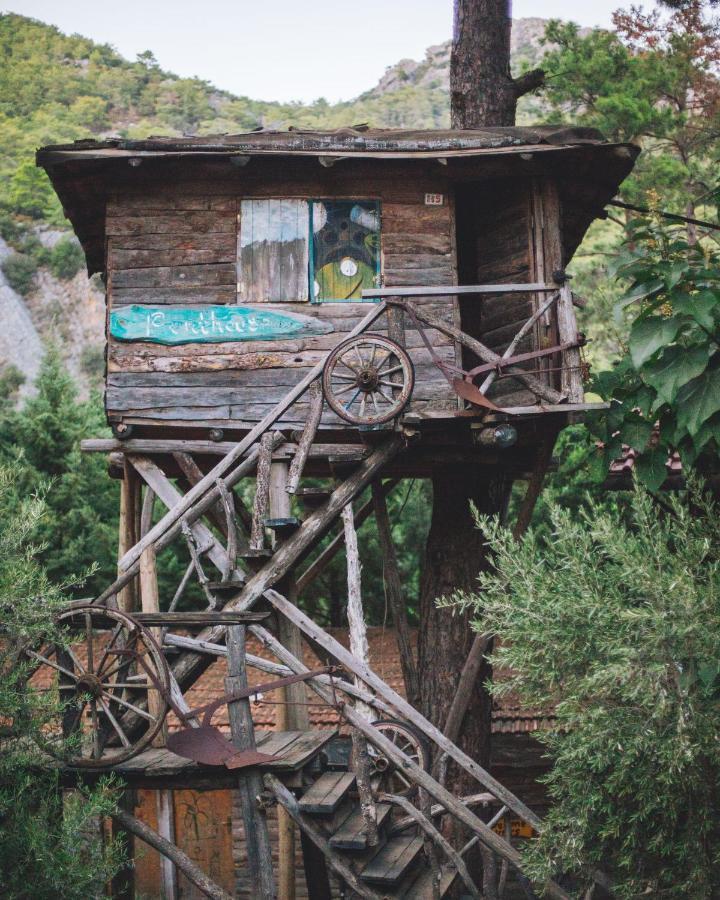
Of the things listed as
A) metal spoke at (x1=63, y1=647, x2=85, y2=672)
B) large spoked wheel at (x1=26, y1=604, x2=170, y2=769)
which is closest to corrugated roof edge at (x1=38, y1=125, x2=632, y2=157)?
large spoked wheel at (x1=26, y1=604, x2=170, y2=769)

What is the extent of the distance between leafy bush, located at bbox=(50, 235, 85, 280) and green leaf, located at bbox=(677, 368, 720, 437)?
3822cm

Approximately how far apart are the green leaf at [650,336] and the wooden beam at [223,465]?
2319mm

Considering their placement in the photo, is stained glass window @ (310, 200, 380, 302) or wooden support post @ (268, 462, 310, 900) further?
stained glass window @ (310, 200, 380, 302)

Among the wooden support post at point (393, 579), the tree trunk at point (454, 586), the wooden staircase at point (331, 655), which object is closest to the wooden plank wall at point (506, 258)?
the tree trunk at point (454, 586)

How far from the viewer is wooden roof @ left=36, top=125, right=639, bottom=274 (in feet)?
32.4

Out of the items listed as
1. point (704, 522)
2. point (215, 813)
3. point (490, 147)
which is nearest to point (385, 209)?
point (490, 147)

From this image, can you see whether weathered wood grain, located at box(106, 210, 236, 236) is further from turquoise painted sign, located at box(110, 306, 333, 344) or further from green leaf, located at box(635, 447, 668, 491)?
green leaf, located at box(635, 447, 668, 491)

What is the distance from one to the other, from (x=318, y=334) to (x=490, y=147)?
236 cm

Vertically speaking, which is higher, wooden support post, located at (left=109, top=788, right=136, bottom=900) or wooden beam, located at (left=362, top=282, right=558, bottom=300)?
wooden beam, located at (left=362, top=282, right=558, bottom=300)

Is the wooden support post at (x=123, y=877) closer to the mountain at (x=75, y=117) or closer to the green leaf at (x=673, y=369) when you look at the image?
the green leaf at (x=673, y=369)

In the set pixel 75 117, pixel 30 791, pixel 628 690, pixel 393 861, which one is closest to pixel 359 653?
pixel 393 861

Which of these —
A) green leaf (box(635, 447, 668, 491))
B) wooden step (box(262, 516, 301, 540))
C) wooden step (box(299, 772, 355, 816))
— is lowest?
wooden step (box(299, 772, 355, 816))

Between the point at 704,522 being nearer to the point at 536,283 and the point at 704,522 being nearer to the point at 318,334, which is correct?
the point at 536,283

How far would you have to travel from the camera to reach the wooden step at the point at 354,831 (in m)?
7.89
